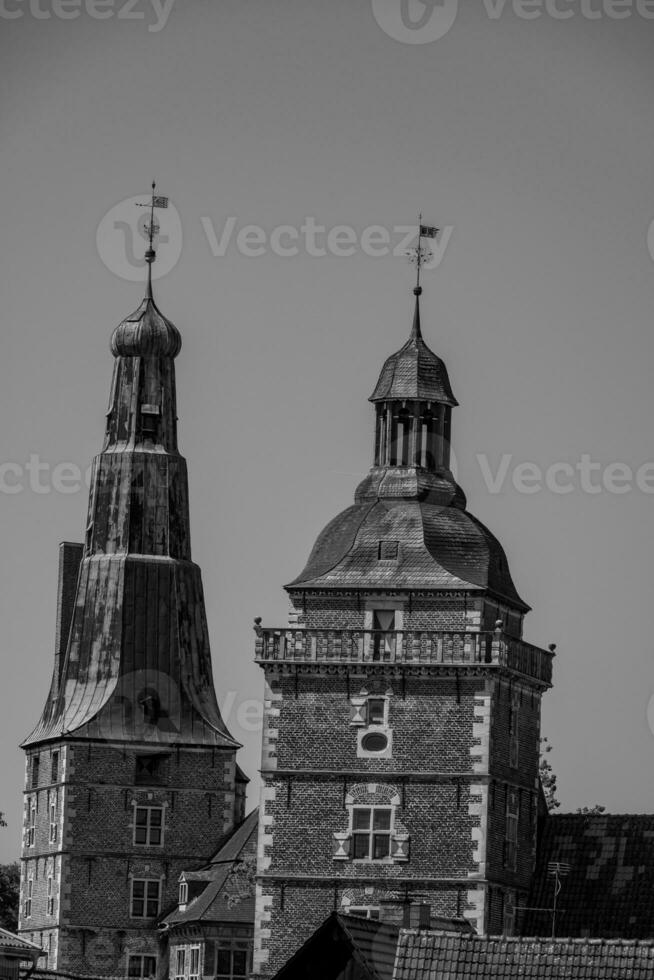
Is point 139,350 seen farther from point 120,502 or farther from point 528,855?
point 528,855

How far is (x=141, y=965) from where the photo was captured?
123250 millimetres

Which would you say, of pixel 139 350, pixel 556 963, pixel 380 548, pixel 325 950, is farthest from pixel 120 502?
pixel 556 963

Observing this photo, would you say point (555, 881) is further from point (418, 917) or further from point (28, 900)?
point (28, 900)

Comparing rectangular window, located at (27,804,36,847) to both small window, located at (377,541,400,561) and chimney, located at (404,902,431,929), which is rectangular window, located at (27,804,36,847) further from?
chimney, located at (404,902,431,929)

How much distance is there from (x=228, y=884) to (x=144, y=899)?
20.5 feet

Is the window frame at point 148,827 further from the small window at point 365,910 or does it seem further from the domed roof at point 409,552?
the small window at point 365,910

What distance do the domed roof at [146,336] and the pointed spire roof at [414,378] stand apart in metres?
24.7

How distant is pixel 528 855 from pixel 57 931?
23721mm

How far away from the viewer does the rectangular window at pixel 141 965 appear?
12262cm

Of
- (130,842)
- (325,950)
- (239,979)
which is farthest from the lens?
(130,842)

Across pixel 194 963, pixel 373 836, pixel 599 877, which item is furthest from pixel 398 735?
pixel 194 963

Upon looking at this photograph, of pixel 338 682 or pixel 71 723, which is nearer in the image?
pixel 338 682

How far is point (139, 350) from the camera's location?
5148 inches

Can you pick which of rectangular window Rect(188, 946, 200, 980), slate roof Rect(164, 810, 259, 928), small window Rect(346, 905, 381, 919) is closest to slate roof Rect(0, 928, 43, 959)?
small window Rect(346, 905, 381, 919)
